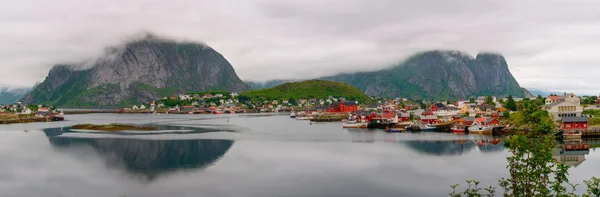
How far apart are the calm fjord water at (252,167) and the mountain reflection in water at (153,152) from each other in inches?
3.3

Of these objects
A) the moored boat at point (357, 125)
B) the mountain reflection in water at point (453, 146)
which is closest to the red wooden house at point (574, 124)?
the mountain reflection in water at point (453, 146)

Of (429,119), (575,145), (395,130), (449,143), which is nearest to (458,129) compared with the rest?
(395,130)

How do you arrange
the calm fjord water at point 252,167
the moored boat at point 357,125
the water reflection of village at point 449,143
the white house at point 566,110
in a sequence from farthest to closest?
1. the moored boat at point 357,125
2. the white house at point 566,110
3. the water reflection of village at point 449,143
4. the calm fjord water at point 252,167

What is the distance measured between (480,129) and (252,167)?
119 ft

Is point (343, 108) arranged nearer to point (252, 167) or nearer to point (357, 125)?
point (357, 125)

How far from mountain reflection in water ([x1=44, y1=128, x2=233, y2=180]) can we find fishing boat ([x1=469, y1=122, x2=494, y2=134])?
30.7 m

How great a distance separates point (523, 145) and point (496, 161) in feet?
73.4

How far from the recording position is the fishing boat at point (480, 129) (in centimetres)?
5681

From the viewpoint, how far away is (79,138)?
55.9 m

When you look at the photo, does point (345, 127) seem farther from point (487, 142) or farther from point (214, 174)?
point (214, 174)

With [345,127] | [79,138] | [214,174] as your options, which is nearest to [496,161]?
[214,174]

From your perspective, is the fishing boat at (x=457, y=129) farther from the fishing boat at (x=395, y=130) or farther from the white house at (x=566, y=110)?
the white house at (x=566, y=110)

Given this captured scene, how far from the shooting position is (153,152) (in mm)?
41750

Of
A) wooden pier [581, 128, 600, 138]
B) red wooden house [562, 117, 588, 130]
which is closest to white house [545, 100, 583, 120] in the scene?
red wooden house [562, 117, 588, 130]
